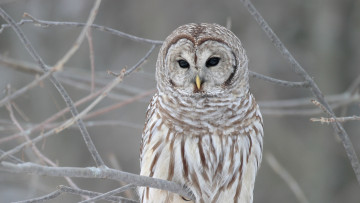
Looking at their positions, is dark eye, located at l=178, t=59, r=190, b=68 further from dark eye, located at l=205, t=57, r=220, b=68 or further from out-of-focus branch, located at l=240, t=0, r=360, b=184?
out-of-focus branch, located at l=240, t=0, r=360, b=184

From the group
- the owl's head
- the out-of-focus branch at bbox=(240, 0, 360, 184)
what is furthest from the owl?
the out-of-focus branch at bbox=(240, 0, 360, 184)

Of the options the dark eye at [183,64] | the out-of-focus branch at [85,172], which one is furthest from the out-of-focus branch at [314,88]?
the out-of-focus branch at [85,172]

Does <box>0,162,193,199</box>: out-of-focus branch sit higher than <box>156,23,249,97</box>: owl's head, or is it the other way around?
<box>156,23,249,97</box>: owl's head

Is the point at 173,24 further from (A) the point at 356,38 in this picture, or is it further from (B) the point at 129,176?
(B) the point at 129,176

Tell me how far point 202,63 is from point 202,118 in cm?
40

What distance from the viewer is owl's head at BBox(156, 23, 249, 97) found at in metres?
3.91

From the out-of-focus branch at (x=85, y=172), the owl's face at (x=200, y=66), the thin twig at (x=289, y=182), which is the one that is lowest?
the out-of-focus branch at (x=85, y=172)

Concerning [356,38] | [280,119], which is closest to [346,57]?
[356,38]

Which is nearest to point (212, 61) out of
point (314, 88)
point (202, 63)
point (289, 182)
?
point (202, 63)

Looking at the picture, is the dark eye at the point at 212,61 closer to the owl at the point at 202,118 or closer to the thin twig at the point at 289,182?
the owl at the point at 202,118

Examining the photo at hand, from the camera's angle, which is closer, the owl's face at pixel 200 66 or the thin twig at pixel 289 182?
the owl's face at pixel 200 66

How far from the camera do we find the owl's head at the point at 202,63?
12.8 ft

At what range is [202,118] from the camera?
13.3 ft

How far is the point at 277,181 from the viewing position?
873 centimetres
